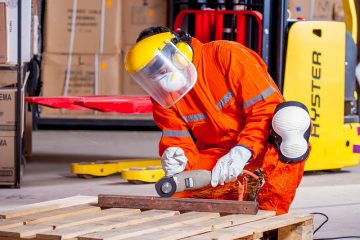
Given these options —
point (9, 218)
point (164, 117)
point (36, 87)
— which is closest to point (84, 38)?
point (36, 87)

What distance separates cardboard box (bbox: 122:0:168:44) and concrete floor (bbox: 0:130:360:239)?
4.14 ft

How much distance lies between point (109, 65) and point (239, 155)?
712 cm

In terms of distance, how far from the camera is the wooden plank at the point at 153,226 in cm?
389

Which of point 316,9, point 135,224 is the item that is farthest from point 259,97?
point 316,9

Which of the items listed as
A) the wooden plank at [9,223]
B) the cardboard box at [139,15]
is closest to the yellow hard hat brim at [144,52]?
the wooden plank at [9,223]

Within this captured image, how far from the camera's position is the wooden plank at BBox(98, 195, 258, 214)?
4539mm

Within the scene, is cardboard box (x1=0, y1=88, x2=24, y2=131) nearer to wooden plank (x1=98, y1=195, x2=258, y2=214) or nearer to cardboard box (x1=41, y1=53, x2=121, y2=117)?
wooden plank (x1=98, y1=195, x2=258, y2=214)

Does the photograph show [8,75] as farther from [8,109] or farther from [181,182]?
[181,182]

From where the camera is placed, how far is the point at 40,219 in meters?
4.37

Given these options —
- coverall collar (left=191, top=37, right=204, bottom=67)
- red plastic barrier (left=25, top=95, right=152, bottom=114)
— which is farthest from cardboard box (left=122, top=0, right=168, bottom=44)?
coverall collar (left=191, top=37, right=204, bottom=67)

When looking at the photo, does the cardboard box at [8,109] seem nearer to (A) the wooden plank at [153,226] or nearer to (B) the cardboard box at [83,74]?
(A) the wooden plank at [153,226]

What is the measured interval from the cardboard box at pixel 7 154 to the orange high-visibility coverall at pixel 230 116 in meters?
2.63

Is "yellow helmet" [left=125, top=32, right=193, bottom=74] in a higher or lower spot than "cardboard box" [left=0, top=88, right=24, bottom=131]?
higher

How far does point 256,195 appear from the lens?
5.18 meters
